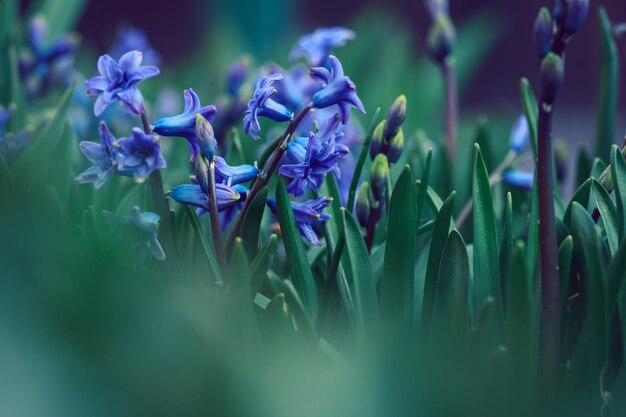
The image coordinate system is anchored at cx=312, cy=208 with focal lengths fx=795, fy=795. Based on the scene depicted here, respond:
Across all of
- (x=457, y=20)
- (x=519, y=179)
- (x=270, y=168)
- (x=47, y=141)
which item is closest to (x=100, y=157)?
(x=270, y=168)

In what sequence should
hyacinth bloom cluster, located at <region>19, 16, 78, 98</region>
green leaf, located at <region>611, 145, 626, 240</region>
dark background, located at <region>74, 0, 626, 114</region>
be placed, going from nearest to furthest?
green leaf, located at <region>611, 145, 626, 240</region> < hyacinth bloom cluster, located at <region>19, 16, 78, 98</region> < dark background, located at <region>74, 0, 626, 114</region>

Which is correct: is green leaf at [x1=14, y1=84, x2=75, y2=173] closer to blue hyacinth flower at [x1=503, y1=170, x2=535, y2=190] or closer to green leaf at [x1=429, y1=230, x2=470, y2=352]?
green leaf at [x1=429, y1=230, x2=470, y2=352]

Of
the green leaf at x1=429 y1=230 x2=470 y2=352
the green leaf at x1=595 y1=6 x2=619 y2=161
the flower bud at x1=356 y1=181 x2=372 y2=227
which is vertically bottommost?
the green leaf at x1=429 y1=230 x2=470 y2=352

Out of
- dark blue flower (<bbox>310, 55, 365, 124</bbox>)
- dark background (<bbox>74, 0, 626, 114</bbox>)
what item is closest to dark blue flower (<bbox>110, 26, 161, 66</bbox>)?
dark blue flower (<bbox>310, 55, 365, 124</bbox>)

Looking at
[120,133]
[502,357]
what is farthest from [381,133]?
[120,133]

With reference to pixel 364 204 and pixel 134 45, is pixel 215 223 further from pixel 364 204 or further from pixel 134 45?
pixel 134 45
